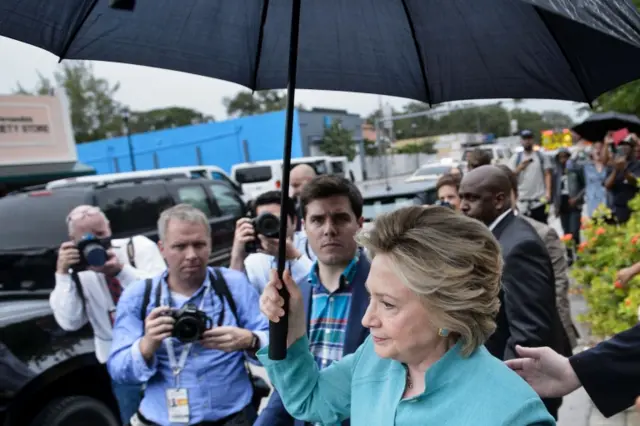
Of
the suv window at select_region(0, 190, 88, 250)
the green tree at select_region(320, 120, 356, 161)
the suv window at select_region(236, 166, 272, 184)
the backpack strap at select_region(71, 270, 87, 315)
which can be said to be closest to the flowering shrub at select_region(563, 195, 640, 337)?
the backpack strap at select_region(71, 270, 87, 315)

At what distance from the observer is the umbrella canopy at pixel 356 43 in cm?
205

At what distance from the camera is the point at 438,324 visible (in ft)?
4.58

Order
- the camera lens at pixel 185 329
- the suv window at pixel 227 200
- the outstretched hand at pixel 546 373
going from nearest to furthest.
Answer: the outstretched hand at pixel 546 373, the camera lens at pixel 185 329, the suv window at pixel 227 200

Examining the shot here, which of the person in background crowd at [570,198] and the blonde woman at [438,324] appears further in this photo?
the person in background crowd at [570,198]

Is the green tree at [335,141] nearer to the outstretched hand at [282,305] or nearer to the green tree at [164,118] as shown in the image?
the green tree at [164,118]

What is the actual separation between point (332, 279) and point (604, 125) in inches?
234

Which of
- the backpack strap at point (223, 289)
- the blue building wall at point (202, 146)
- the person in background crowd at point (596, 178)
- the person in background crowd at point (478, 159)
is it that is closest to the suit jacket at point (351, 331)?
the backpack strap at point (223, 289)

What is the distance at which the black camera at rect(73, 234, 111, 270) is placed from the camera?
3.20 metres

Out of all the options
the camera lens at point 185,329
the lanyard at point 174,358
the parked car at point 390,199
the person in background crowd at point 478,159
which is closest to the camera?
the camera lens at point 185,329

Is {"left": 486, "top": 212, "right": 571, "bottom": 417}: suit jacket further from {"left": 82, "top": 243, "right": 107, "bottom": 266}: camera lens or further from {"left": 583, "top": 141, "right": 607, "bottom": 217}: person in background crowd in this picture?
{"left": 583, "top": 141, "right": 607, "bottom": 217}: person in background crowd

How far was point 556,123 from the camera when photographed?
9888 cm

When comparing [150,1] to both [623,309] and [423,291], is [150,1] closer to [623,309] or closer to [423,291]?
[423,291]

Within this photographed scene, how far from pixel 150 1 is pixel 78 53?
0.38 meters

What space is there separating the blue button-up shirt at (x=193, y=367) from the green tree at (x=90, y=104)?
44.6 m
